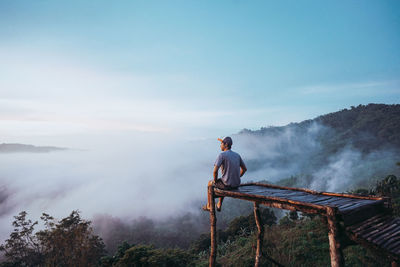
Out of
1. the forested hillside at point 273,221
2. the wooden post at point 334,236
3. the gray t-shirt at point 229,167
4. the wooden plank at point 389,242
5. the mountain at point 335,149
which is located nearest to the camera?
the wooden plank at point 389,242

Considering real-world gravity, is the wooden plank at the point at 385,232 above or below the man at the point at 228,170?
below

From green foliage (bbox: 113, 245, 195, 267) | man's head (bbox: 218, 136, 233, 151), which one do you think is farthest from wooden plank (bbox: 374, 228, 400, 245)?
green foliage (bbox: 113, 245, 195, 267)

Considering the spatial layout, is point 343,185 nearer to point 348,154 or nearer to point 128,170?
point 348,154

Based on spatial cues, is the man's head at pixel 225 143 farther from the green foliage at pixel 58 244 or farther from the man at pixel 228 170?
the green foliage at pixel 58 244

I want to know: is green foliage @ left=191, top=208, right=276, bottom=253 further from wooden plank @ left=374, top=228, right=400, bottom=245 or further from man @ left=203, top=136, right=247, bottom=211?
wooden plank @ left=374, top=228, right=400, bottom=245

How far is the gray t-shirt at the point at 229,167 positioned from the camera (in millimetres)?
5539

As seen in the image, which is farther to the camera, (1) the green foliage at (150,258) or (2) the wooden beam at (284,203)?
(1) the green foliage at (150,258)

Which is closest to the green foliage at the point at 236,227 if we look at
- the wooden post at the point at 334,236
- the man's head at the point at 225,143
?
the man's head at the point at 225,143

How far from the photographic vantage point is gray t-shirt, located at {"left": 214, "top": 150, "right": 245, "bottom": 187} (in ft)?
18.2

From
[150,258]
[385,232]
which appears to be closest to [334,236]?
[385,232]

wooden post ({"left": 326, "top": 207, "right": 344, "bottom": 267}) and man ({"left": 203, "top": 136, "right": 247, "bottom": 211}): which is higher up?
man ({"left": 203, "top": 136, "right": 247, "bottom": 211})

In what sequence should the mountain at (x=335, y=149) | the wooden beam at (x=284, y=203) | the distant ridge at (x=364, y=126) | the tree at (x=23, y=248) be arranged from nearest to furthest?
the wooden beam at (x=284, y=203)
the tree at (x=23, y=248)
the mountain at (x=335, y=149)
the distant ridge at (x=364, y=126)

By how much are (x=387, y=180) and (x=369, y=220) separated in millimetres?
13058

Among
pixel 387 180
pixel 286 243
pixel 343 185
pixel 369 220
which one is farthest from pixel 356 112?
pixel 369 220
